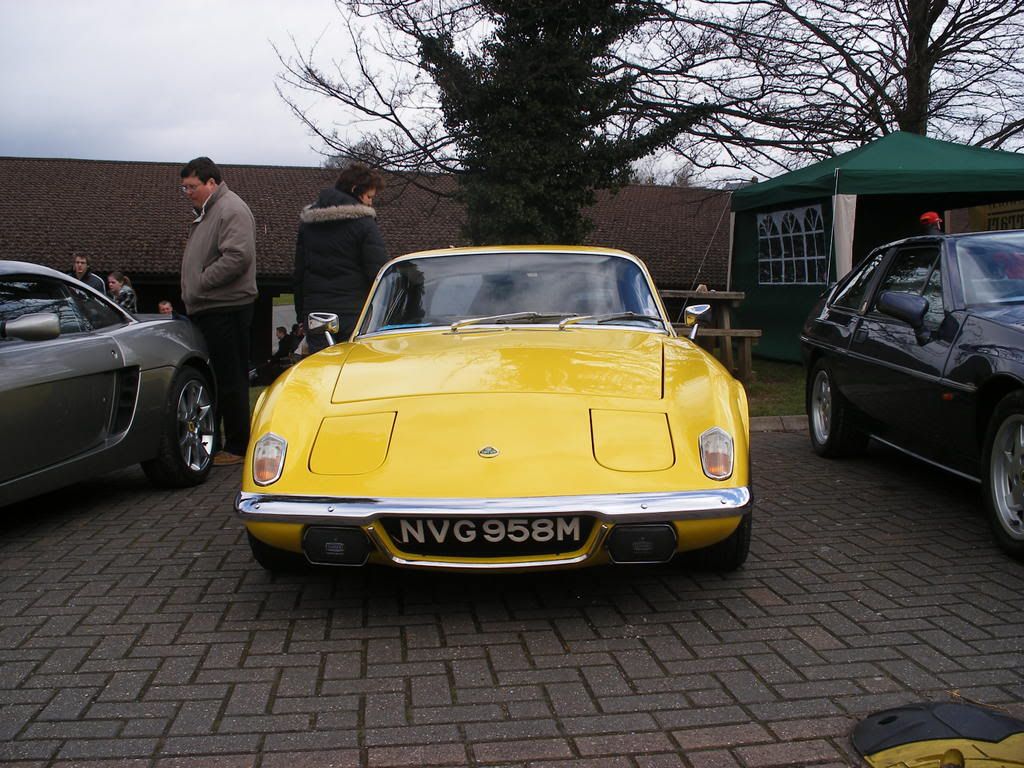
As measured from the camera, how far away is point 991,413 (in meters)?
4.37

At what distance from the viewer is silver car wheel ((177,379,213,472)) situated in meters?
5.88

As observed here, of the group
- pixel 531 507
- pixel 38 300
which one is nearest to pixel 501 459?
pixel 531 507

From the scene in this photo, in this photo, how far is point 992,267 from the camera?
5.01 meters

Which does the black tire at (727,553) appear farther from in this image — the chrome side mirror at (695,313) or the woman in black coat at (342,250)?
the woman in black coat at (342,250)

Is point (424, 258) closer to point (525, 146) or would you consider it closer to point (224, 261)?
point (224, 261)

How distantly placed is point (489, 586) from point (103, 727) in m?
1.55

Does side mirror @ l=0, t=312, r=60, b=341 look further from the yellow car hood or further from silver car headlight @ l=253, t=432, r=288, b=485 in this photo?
silver car headlight @ l=253, t=432, r=288, b=485

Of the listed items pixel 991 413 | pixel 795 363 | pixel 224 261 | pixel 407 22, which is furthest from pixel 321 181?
pixel 991 413

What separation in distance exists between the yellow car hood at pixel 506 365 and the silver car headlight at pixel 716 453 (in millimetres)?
307

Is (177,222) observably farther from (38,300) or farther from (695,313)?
(695,313)

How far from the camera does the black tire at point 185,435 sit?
5711mm

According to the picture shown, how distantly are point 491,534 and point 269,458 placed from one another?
0.88 metres

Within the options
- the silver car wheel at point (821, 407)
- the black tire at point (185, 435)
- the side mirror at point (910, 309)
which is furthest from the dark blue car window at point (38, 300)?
Result: the silver car wheel at point (821, 407)

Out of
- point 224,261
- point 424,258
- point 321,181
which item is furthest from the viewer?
point 321,181
